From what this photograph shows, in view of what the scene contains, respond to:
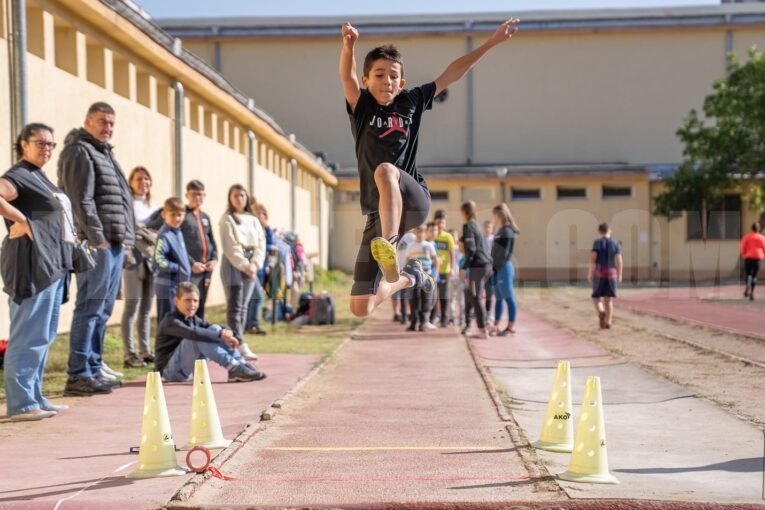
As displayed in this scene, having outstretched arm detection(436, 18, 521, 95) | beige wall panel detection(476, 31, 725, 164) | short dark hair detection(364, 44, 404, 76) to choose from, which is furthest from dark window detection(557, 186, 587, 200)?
short dark hair detection(364, 44, 404, 76)

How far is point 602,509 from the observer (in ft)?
16.5

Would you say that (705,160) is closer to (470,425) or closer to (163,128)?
(163,128)

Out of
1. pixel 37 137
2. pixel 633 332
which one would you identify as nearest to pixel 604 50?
pixel 633 332

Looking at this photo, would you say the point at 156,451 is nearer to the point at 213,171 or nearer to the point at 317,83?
the point at 213,171

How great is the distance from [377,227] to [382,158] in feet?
1.57

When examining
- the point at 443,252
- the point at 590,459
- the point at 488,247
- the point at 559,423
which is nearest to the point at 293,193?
the point at 443,252

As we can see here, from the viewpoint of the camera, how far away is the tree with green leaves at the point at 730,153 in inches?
1426

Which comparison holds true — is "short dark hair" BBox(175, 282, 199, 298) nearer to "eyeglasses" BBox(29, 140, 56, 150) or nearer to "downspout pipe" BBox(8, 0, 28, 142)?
"eyeglasses" BBox(29, 140, 56, 150)

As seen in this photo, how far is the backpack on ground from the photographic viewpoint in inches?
743

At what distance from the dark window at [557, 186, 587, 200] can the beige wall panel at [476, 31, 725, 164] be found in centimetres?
403

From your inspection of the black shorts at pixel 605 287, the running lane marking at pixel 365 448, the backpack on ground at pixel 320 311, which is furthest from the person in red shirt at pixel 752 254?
the running lane marking at pixel 365 448

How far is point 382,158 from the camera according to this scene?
663cm

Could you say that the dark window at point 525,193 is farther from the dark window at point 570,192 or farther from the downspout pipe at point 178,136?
the downspout pipe at point 178,136

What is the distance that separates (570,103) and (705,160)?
8733 mm
